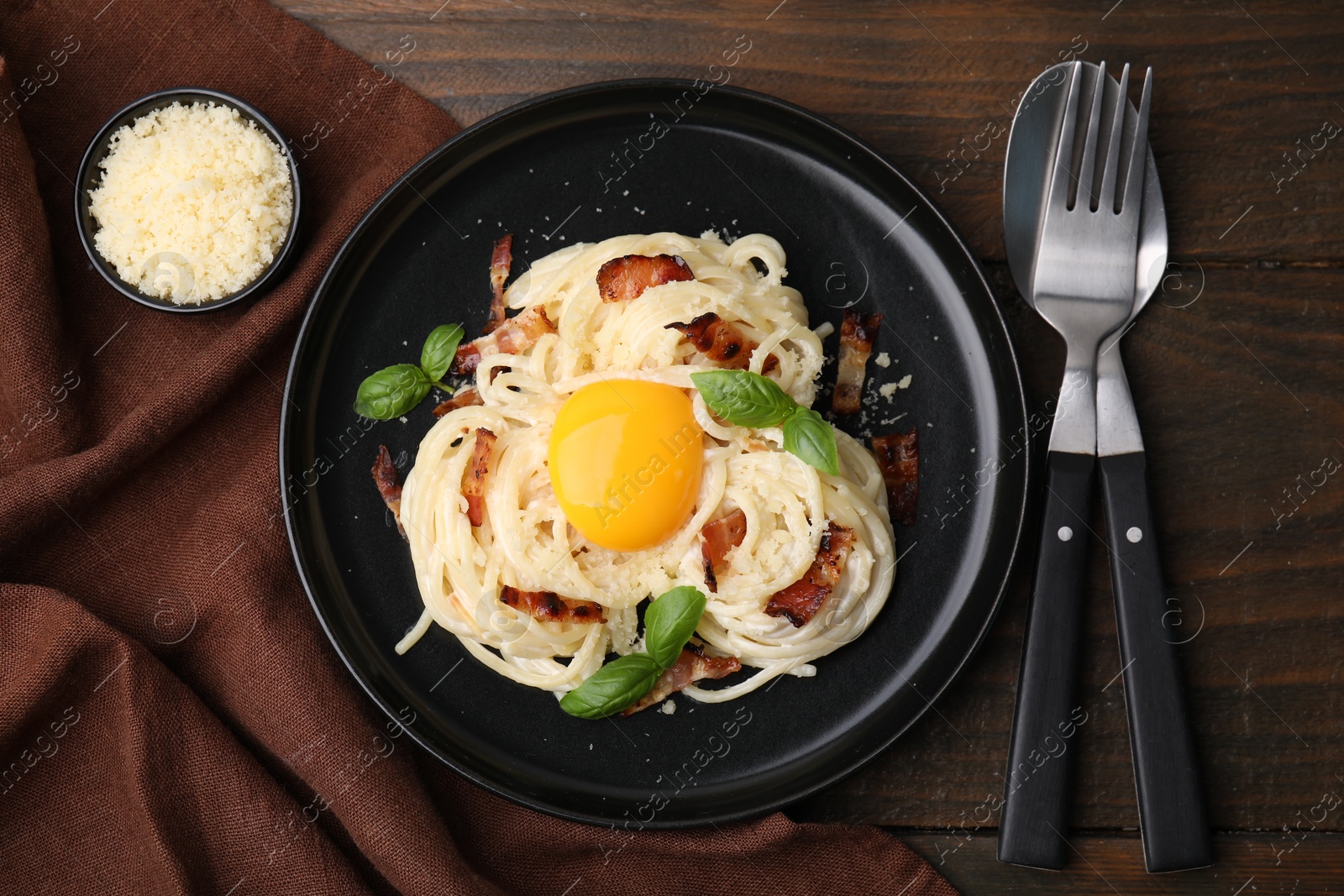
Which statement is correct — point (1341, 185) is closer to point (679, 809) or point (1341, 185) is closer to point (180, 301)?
point (679, 809)

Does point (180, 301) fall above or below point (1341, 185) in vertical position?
above

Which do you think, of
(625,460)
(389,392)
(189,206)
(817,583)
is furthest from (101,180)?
(817,583)

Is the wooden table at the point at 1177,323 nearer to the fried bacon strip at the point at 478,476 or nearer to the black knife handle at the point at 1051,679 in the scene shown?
the black knife handle at the point at 1051,679

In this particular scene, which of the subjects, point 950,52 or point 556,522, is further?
point 950,52

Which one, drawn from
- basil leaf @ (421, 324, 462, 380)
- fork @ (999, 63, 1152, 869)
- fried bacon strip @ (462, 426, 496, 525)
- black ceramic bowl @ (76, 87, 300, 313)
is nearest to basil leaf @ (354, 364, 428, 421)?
basil leaf @ (421, 324, 462, 380)

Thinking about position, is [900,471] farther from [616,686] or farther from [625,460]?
[616,686]

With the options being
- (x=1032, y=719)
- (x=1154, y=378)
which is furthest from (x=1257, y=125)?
(x=1032, y=719)

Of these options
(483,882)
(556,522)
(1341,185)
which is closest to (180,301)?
(556,522)

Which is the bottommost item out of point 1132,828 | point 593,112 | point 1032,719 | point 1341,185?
point 1132,828
